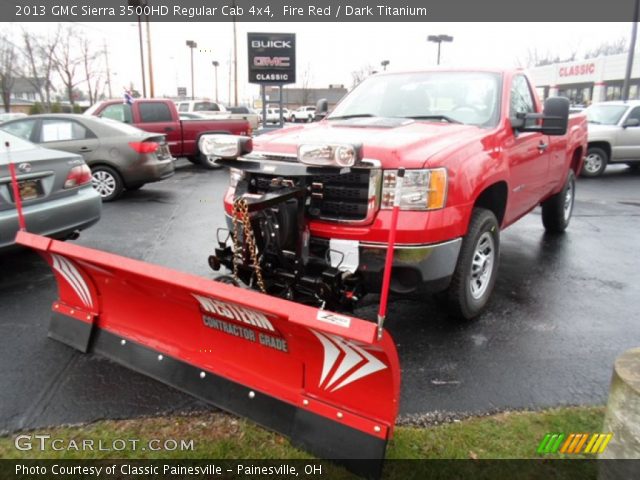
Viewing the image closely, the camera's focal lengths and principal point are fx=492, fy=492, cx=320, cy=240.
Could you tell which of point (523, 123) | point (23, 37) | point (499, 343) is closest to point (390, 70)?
point (523, 123)

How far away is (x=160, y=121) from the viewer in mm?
12984

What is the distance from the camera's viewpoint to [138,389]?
3.12m

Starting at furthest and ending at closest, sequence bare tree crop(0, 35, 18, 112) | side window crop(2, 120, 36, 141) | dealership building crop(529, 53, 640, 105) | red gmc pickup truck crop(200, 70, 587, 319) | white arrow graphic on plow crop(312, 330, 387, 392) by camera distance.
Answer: dealership building crop(529, 53, 640, 105)
bare tree crop(0, 35, 18, 112)
side window crop(2, 120, 36, 141)
red gmc pickup truck crop(200, 70, 587, 319)
white arrow graphic on plow crop(312, 330, 387, 392)

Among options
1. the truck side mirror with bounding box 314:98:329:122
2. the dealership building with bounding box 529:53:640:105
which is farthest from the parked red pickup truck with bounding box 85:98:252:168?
the dealership building with bounding box 529:53:640:105

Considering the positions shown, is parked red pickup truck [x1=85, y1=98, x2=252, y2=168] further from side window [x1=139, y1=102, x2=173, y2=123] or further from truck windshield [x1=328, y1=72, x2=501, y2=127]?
truck windshield [x1=328, y1=72, x2=501, y2=127]

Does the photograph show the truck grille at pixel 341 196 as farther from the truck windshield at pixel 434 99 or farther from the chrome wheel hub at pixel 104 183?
the chrome wheel hub at pixel 104 183

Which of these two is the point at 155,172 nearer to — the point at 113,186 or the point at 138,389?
the point at 113,186

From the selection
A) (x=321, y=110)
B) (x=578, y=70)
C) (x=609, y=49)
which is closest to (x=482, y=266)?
(x=321, y=110)

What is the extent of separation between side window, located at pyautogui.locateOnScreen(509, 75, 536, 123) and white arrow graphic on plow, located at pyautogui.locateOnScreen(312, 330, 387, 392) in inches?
118

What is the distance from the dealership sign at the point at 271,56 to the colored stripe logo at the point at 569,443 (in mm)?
15952

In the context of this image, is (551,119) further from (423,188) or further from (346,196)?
(346,196)

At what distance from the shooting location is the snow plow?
2.32 meters

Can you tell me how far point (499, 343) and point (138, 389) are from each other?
2.61 meters

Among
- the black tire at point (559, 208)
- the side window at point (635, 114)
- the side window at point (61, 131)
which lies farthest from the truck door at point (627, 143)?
the side window at point (61, 131)
